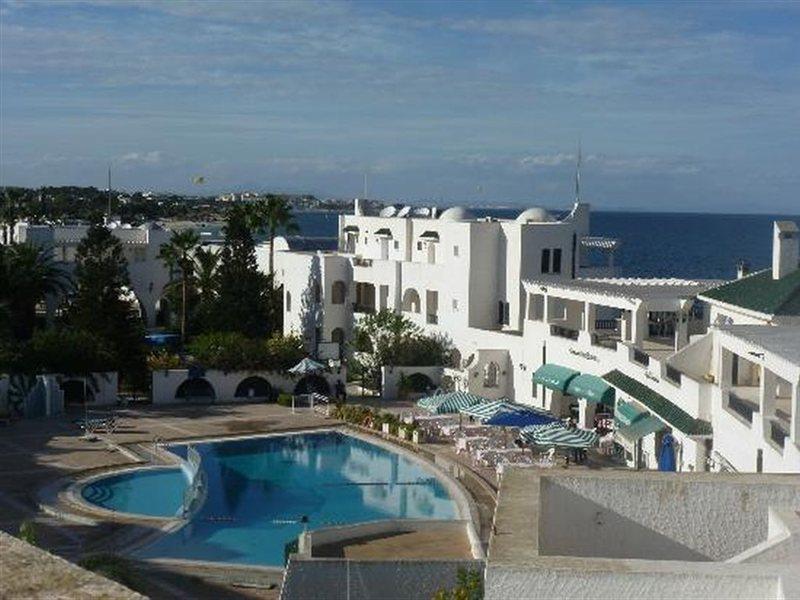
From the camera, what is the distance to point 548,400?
39.5m

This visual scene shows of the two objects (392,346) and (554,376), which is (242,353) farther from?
(554,376)

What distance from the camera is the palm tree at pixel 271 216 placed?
5353 centimetres

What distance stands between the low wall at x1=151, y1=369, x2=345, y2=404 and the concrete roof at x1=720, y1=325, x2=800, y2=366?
22.2 m

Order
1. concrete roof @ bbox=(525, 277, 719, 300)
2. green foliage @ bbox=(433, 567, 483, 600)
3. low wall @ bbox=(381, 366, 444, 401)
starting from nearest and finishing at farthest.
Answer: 1. green foliage @ bbox=(433, 567, 483, 600)
2. concrete roof @ bbox=(525, 277, 719, 300)
3. low wall @ bbox=(381, 366, 444, 401)

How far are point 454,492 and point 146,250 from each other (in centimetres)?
3520

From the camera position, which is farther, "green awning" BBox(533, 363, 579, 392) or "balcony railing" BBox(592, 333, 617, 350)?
"green awning" BBox(533, 363, 579, 392)

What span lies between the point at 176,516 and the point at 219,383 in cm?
1607

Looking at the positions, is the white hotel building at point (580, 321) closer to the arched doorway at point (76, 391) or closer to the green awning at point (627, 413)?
the green awning at point (627, 413)

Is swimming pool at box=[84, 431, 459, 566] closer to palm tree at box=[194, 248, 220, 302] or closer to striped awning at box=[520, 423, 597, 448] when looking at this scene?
striped awning at box=[520, 423, 597, 448]

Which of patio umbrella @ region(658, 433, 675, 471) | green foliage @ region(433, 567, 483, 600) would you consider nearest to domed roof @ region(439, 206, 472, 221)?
patio umbrella @ region(658, 433, 675, 471)

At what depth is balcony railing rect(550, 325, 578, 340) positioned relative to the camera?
38438 millimetres

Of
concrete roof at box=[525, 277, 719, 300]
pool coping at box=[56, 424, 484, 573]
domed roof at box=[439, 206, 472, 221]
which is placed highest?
domed roof at box=[439, 206, 472, 221]

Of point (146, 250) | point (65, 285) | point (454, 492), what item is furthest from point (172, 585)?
point (146, 250)

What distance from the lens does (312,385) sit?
43531mm
